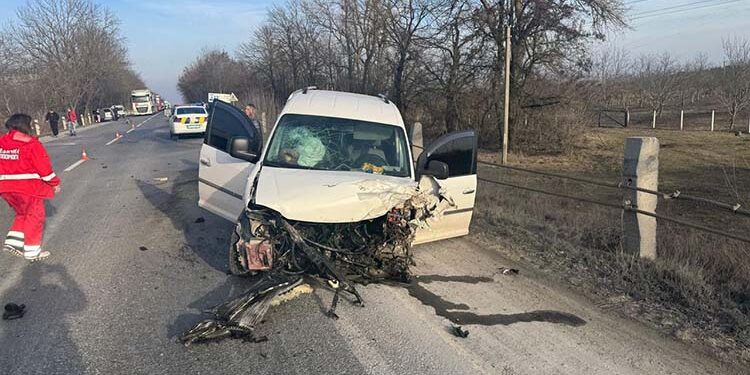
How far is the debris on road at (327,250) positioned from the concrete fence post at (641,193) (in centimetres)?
245

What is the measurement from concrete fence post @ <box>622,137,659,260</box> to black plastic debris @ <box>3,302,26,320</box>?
5.95 meters

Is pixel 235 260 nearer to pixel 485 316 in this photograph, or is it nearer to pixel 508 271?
pixel 485 316

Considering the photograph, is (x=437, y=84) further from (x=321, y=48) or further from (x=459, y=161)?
(x=459, y=161)

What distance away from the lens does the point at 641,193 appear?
595 cm

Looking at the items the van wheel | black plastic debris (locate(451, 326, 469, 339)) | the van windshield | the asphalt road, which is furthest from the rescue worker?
black plastic debris (locate(451, 326, 469, 339))

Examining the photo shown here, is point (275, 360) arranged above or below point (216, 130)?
below

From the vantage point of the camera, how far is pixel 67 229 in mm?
7395

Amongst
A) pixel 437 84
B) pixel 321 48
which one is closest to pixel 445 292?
pixel 437 84

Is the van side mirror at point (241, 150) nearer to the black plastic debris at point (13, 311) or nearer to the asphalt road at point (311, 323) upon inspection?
the asphalt road at point (311, 323)

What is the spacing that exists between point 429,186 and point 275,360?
2.82 metres

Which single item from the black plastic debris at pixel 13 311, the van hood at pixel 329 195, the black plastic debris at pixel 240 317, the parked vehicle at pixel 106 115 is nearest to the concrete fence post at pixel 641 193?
the van hood at pixel 329 195

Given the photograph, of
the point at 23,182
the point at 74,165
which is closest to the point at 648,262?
the point at 23,182

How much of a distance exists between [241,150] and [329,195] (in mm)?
1830

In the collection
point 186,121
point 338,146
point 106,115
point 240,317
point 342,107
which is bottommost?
point 106,115
